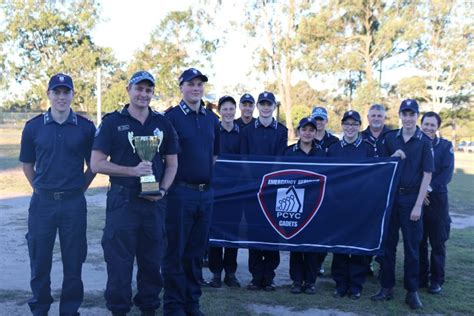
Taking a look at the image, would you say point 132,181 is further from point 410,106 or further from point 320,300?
point 410,106

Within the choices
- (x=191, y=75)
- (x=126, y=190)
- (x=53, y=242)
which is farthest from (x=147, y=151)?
(x=53, y=242)

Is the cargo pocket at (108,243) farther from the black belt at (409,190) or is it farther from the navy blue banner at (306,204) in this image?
the black belt at (409,190)

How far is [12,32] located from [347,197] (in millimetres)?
45859

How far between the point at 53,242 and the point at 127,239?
0.71 meters

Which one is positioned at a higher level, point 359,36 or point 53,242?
point 359,36

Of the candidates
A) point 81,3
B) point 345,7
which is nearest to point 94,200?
point 345,7

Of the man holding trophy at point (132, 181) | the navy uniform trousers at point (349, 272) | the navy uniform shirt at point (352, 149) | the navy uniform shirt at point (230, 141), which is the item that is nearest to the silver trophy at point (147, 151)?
the man holding trophy at point (132, 181)

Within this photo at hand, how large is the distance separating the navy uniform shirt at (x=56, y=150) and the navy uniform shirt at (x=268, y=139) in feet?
6.89

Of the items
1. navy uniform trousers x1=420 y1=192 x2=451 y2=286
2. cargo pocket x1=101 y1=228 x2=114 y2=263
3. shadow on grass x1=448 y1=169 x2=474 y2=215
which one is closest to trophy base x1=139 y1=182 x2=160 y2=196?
cargo pocket x1=101 y1=228 x2=114 y2=263

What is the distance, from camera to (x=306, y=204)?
18.8 ft

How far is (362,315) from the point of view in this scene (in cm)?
486

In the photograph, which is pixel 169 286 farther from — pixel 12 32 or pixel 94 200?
pixel 12 32

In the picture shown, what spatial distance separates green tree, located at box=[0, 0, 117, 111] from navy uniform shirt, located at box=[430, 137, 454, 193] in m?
40.9

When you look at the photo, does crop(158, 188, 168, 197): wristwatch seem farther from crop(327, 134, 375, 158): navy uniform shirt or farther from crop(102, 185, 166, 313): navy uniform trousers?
crop(327, 134, 375, 158): navy uniform shirt
